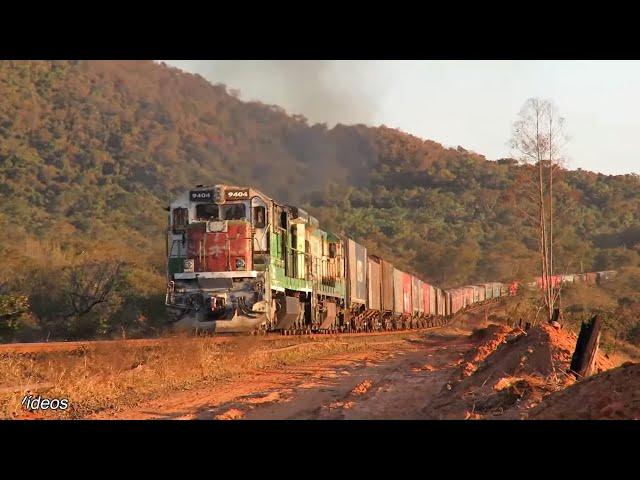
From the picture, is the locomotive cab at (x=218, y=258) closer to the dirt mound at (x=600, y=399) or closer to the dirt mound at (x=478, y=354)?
the dirt mound at (x=478, y=354)

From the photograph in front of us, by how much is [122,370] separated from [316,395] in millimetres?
4070

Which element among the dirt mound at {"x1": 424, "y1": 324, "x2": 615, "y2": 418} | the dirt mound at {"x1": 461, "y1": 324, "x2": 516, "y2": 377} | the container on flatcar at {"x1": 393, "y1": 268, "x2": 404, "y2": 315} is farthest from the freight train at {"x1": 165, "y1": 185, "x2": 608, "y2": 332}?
the container on flatcar at {"x1": 393, "y1": 268, "x2": 404, "y2": 315}

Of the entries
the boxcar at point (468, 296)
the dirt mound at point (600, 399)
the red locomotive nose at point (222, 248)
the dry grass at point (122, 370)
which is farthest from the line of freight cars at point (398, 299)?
the dirt mound at point (600, 399)

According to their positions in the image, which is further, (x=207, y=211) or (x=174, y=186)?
(x=174, y=186)

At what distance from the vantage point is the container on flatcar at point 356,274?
34.5 metres

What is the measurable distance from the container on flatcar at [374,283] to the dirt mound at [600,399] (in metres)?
29.4

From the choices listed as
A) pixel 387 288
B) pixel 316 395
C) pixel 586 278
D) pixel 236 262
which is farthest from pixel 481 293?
pixel 316 395

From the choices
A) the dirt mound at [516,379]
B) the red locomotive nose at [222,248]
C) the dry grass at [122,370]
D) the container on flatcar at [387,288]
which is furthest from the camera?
the container on flatcar at [387,288]

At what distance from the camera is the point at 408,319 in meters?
50.2

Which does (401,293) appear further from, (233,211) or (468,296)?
(233,211)

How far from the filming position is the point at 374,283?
40406 mm
